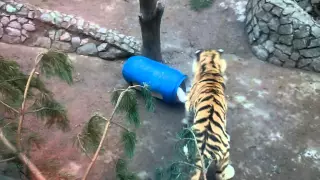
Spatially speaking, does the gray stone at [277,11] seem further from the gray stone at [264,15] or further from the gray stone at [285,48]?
the gray stone at [285,48]

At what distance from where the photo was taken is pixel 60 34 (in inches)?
259

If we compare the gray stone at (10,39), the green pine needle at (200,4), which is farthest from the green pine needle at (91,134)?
the green pine needle at (200,4)

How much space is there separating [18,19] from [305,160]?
15.7 feet

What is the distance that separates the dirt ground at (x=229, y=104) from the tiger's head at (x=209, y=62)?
0.80 meters

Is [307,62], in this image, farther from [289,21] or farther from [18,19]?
[18,19]

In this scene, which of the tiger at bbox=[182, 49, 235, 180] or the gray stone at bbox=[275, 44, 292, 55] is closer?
the tiger at bbox=[182, 49, 235, 180]

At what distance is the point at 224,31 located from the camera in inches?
281

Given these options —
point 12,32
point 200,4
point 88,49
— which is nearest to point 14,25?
point 12,32

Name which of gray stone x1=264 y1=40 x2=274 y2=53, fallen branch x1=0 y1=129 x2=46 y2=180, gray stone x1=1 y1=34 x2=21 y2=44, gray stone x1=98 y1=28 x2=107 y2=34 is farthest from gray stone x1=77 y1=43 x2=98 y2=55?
fallen branch x1=0 y1=129 x2=46 y2=180

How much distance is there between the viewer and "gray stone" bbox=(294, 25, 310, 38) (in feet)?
20.3

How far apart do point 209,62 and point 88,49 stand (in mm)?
2292

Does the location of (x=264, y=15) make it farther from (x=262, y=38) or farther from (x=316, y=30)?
(x=316, y=30)

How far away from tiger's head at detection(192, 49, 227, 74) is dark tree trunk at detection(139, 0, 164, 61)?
97 cm

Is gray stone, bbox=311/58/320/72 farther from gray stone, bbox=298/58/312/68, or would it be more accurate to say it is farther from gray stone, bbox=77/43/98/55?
gray stone, bbox=77/43/98/55
